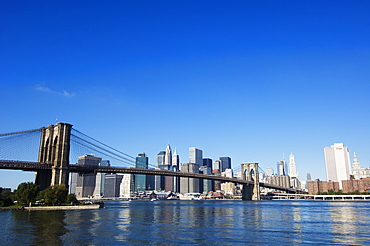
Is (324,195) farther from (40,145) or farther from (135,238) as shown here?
(135,238)

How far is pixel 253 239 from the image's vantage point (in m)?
25.5

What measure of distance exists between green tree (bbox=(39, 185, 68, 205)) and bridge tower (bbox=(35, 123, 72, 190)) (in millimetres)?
5608

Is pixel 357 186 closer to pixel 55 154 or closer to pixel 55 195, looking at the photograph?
pixel 55 154

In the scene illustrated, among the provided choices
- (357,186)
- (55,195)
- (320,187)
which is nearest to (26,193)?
(55,195)

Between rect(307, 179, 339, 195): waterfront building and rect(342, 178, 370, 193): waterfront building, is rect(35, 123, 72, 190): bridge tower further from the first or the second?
rect(307, 179, 339, 195): waterfront building

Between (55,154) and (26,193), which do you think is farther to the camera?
(55,154)

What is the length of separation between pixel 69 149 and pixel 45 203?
54.7 ft

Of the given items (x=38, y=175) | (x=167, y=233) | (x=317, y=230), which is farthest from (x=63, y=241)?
(x=38, y=175)

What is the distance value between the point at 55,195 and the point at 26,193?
5309mm

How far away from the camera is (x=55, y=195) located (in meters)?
63.3

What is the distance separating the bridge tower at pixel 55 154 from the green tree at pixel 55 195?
5.61 metres

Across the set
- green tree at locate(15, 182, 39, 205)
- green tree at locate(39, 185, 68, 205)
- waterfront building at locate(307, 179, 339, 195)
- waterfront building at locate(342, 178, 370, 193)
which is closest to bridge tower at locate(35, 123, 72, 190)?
green tree at locate(39, 185, 68, 205)

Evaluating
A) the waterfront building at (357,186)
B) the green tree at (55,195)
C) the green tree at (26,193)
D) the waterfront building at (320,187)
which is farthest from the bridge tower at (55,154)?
the waterfront building at (320,187)

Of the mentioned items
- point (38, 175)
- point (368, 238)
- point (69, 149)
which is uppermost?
point (69, 149)
